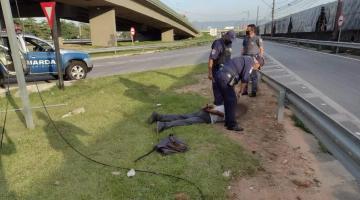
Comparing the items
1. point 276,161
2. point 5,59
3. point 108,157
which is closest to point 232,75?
point 276,161

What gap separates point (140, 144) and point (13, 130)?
2778mm

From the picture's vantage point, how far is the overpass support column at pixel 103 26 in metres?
37.8

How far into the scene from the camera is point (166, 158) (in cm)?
484

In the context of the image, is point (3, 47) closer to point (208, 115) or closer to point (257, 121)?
point (208, 115)

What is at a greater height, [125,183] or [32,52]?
[32,52]

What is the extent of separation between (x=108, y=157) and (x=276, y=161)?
243 cm

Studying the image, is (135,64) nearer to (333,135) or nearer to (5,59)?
(5,59)

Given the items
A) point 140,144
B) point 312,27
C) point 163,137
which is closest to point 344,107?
point 163,137

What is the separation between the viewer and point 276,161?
15.8 ft

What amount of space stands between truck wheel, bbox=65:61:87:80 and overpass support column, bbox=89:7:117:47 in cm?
2529

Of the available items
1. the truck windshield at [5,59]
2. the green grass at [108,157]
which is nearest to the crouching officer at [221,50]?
the green grass at [108,157]

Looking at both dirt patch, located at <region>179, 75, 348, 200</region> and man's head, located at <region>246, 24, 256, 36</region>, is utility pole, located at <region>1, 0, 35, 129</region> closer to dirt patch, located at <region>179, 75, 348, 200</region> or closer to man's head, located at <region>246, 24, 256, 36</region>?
dirt patch, located at <region>179, 75, 348, 200</region>

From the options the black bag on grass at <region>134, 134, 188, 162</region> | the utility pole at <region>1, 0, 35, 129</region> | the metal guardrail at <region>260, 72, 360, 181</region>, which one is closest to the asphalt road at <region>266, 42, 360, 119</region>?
the metal guardrail at <region>260, 72, 360, 181</region>

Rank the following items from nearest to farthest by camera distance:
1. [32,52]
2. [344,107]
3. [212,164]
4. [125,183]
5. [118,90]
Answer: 1. [125,183]
2. [212,164]
3. [344,107]
4. [118,90]
5. [32,52]
